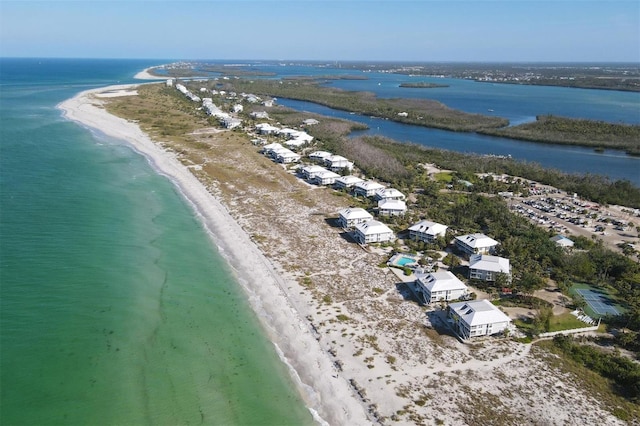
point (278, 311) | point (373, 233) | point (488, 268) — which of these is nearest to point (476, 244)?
point (488, 268)

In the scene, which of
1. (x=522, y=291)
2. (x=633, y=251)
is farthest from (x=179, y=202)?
(x=633, y=251)

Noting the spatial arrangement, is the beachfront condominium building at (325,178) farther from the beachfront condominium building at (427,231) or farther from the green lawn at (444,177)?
the beachfront condominium building at (427,231)

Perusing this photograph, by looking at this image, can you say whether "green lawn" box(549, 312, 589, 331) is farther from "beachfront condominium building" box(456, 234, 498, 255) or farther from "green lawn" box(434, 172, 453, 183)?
"green lawn" box(434, 172, 453, 183)

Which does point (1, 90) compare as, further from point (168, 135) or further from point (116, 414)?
point (116, 414)

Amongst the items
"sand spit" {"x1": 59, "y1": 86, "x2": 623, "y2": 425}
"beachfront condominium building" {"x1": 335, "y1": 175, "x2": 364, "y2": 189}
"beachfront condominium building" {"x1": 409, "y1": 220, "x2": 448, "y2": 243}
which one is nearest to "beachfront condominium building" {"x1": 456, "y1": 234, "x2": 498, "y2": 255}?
"beachfront condominium building" {"x1": 409, "y1": 220, "x2": 448, "y2": 243}

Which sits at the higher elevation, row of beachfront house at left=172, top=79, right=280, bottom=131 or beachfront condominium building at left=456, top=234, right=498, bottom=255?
row of beachfront house at left=172, top=79, right=280, bottom=131

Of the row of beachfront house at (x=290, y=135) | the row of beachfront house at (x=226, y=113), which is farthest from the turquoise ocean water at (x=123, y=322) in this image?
the row of beachfront house at (x=226, y=113)
